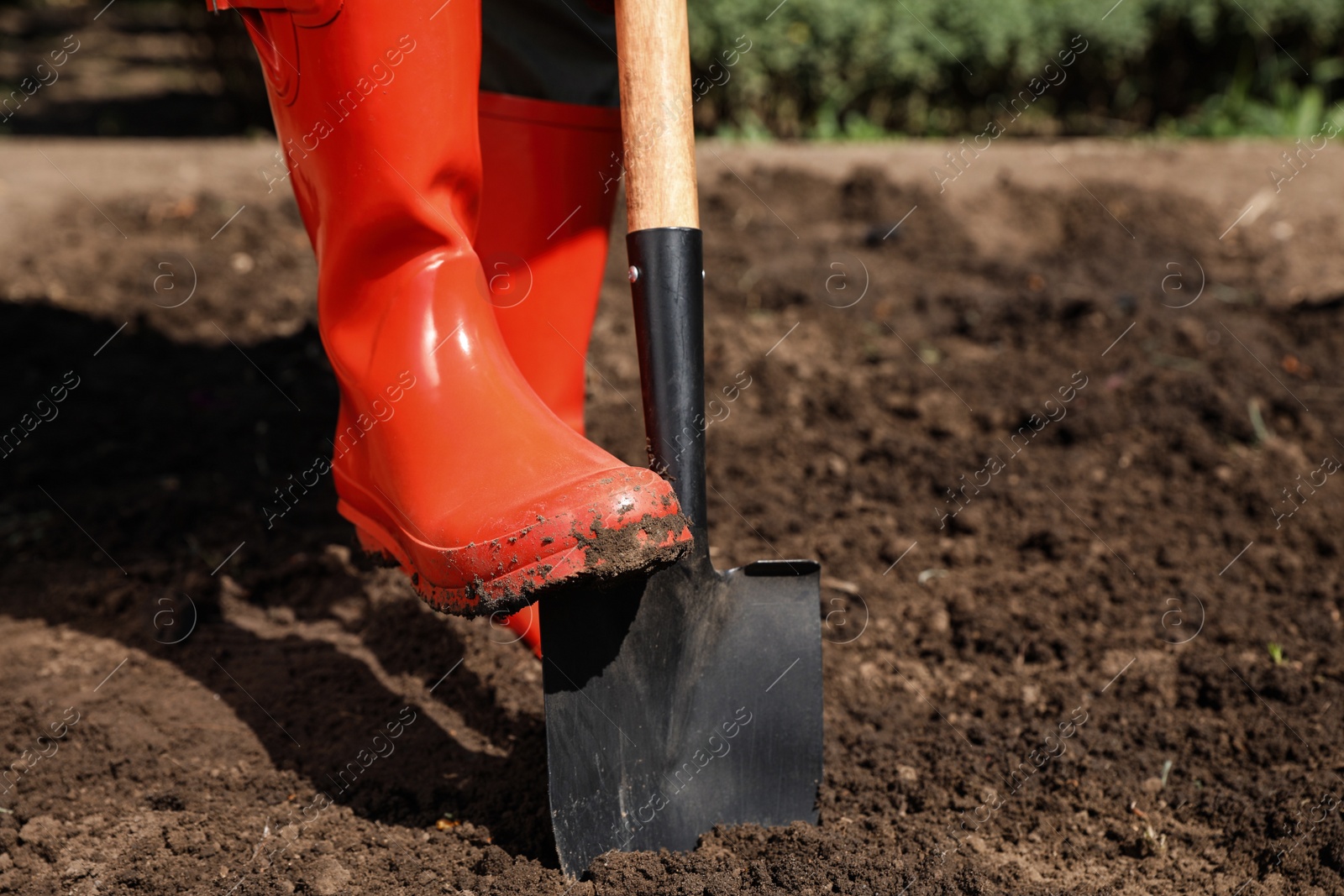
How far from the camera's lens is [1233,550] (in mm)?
2244

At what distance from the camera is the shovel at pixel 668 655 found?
1431 mm

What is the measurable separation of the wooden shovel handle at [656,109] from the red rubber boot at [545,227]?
0.33m

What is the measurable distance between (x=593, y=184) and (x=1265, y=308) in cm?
266

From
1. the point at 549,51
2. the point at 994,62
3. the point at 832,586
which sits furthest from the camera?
→ the point at 994,62

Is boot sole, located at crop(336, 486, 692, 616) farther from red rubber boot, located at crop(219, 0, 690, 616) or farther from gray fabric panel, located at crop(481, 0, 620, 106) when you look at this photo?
gray fabric panel, located at crop(481, 0, 620, 106)

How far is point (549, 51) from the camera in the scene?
1.76 metres

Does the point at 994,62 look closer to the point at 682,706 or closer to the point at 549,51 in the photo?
the point at 549,51

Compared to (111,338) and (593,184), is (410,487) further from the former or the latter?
(111,338)

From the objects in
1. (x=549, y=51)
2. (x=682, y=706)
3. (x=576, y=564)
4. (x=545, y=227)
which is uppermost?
(x=549, y=51)

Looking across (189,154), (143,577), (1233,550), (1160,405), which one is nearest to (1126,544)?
(1233,550)

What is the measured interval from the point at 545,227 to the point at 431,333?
16.6 inches

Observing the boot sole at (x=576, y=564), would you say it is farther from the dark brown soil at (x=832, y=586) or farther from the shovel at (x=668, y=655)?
the dark brown soil at (x=832, y=586)

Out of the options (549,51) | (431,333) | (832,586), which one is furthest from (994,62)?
(431,333)

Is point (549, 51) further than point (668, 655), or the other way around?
point (549, 51)
